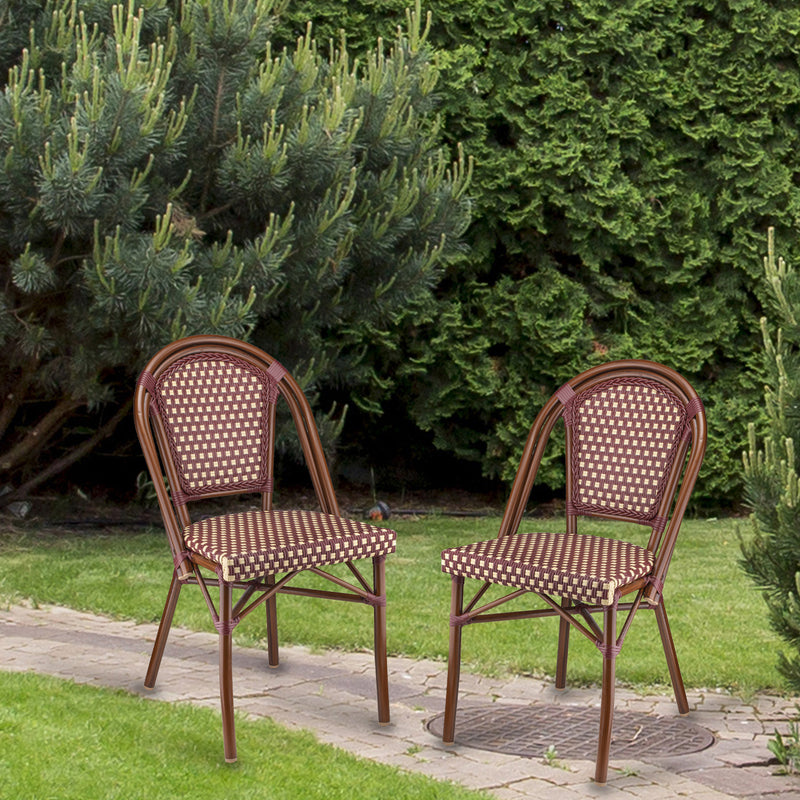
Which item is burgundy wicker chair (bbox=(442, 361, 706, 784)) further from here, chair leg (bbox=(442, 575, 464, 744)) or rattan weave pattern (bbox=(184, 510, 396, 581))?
rattan weave pattern (bbox=(184, 510, 396, 581))

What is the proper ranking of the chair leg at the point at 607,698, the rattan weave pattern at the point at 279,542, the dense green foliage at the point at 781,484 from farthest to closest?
1. the rattan weave pattern at the point at 279,542
2. the chair leg at the point at 607,698
3. the dense green foliage at the point at 781,484

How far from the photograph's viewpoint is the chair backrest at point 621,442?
12.1ft

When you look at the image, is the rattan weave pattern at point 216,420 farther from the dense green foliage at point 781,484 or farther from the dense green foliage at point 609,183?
the dense green foliage at point 609,183

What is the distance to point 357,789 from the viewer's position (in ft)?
9.80

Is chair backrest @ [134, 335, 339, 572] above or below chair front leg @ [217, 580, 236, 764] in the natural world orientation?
above

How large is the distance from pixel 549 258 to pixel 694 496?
1559 millimetres

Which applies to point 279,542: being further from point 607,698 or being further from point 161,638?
point 607,698

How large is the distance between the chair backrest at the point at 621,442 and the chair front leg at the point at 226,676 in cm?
92

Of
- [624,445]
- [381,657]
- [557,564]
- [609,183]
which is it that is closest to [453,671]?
[381,657]

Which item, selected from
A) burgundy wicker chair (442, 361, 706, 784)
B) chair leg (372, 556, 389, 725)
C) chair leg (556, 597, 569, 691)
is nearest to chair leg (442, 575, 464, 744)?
burgundy wicker chair (442, 361, 706, 784)

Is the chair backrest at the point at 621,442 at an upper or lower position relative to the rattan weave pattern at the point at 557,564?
upper

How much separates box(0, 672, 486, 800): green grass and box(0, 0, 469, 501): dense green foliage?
2072 millimetres

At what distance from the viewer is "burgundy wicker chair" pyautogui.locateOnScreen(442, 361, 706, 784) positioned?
3.37m

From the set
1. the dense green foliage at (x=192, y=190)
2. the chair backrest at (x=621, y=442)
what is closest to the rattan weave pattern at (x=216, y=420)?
the chair backrest at (x=621, y=442)
